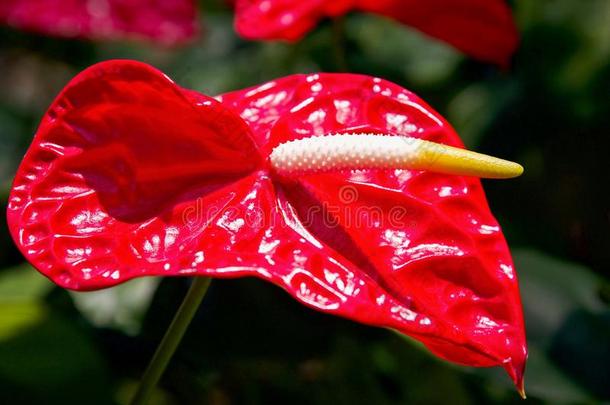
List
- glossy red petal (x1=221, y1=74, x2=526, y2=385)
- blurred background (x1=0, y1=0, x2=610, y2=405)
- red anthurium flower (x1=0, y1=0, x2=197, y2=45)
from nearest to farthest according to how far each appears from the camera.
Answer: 1. glossy red petal (x1=221, y1=74, x2=526, y2=385)
2. blurred background (x1=0, y1=0, x2=610, y2=405)
3. red anthurium flower (x1=0, y1=0, x2=197, y2=45)

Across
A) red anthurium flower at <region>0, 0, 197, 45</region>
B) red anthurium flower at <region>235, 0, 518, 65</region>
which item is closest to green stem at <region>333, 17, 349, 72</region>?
red anthurium flower at <region>235, 0, 518, 65</region>

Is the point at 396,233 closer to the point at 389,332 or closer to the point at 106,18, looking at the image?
the point at 389,332

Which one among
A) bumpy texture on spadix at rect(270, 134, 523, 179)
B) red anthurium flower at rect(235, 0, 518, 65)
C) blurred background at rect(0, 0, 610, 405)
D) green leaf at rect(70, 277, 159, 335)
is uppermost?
bumpy texture on spadix at rect(270, 134, 523, 179)

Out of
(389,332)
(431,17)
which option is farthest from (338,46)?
(389,332)

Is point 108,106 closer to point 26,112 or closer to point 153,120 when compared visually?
point 153,120

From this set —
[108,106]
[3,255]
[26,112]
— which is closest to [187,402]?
[3,255]

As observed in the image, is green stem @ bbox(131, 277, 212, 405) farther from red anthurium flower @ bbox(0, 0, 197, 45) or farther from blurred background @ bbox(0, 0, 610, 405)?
red anthurium flower @ bbox(0, 0, 197, 45)

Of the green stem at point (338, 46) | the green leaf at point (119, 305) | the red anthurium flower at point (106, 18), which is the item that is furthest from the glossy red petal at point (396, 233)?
the red anthurium flower at point (106, 18)
